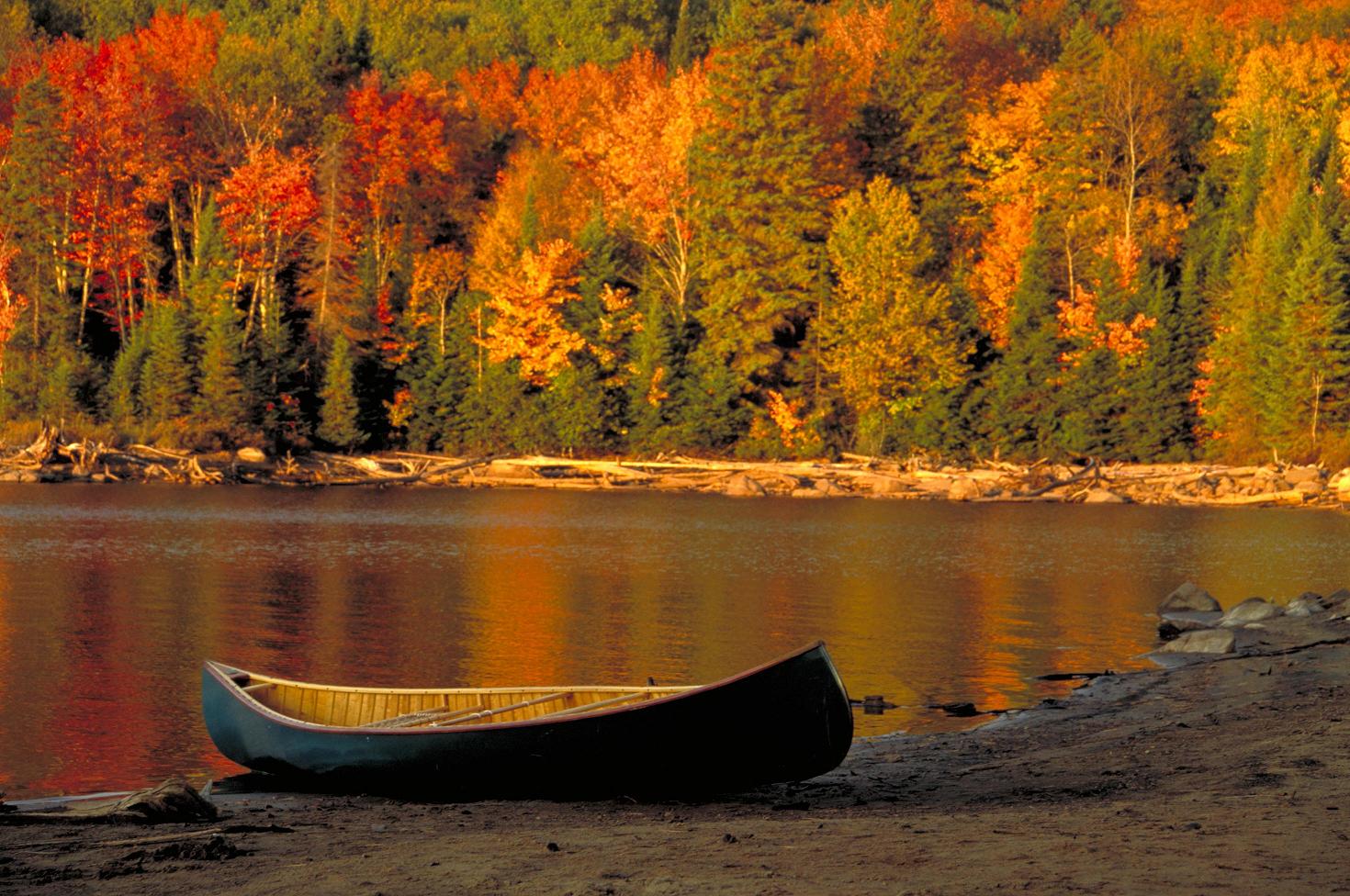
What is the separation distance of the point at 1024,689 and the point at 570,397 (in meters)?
53.5

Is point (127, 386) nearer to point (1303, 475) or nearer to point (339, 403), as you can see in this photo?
point (339, 403)

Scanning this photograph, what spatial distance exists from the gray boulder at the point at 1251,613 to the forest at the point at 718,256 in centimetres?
4182

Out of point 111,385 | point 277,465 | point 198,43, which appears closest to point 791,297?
point 277,465

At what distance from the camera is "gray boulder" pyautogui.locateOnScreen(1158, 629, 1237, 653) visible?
20.7 m

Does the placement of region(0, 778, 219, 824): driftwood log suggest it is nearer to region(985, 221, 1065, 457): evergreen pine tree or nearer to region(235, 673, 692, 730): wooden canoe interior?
region(235, 673, 692, 730): wooden canoe interior

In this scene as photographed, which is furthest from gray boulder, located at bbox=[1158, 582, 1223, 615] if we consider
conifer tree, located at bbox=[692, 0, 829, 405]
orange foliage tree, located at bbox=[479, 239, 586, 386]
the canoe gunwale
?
orange foliage tree, located at bbox=[479, 239, 586, 386]

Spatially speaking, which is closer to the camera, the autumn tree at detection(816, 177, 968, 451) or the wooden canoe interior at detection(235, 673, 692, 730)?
the wooden canoe interior at detection(235, 673, 692, 730)

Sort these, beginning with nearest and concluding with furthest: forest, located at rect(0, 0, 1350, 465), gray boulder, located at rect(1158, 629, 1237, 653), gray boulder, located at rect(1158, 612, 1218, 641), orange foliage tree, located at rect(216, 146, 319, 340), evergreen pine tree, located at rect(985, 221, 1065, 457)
→ gray boulder, located at rect(1158, 629, 1237, 653), gray boulder, located at rect(1158, 612, 1218, 641), forest, located at rect(0, 0, 1350, 465), evergreen pine tree, located at rect(985, 221, 1065, 457), orange foliage tree, located at rect(216, 146, 319, 340)

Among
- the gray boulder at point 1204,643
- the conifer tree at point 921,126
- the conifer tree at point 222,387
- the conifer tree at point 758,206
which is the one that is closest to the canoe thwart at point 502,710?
the gray boulder at point 1204,643

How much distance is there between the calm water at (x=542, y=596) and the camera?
19.1 metres

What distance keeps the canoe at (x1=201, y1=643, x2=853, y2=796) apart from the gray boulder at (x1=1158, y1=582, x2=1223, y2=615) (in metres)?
15.5

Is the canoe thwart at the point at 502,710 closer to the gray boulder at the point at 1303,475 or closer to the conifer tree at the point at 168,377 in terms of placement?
the gray boulder at the point at 1303,475

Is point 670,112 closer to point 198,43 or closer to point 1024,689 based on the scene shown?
point 198,43

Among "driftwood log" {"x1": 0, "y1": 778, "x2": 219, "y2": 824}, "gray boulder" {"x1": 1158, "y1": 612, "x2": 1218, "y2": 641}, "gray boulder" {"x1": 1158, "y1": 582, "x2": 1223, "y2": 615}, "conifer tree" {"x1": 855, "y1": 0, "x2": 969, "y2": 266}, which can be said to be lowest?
"gray boulder" {"x1": 1158, "y1": 612, "x2": 1218, "y2": 641}
